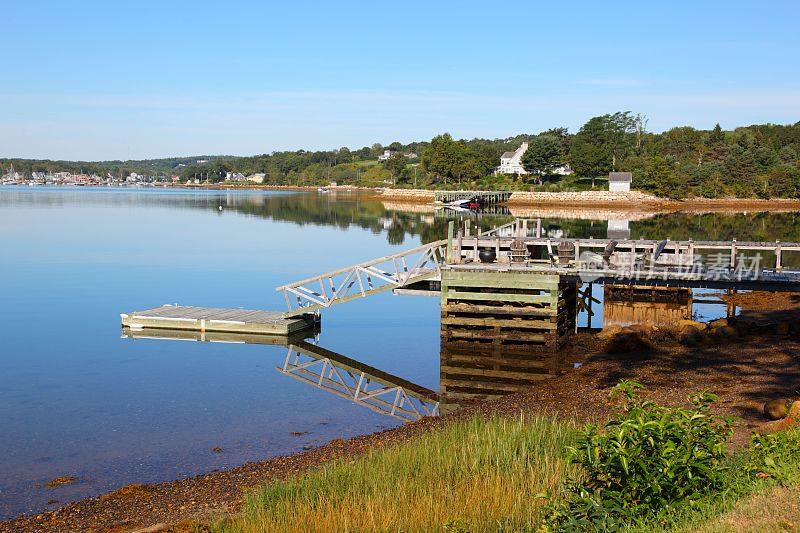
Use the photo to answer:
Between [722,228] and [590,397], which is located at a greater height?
[722,228]

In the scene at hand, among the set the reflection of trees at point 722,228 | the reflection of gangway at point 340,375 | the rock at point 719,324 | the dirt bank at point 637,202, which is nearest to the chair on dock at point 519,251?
the rock at point 719,324

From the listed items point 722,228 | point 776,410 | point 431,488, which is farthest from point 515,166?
point 431,488

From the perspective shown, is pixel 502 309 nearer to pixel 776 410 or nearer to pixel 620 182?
pixel 776 410

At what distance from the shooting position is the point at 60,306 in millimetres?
33406

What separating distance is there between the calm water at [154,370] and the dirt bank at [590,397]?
104cm

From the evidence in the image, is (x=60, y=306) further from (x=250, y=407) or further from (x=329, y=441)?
(x=329, y=441)

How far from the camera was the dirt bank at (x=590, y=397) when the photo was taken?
41.0ft

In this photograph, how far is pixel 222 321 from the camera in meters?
27.5

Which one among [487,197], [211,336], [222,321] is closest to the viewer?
[211,336]

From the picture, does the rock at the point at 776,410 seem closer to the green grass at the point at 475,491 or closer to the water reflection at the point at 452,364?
the green grass at the point at 475,491

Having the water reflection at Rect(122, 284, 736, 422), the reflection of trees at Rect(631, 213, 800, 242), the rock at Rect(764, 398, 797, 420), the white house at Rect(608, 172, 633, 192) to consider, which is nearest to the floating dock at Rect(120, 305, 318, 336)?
the water reflection at Rect(122, 284, 736, 422)

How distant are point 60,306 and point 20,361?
9856 millimetres

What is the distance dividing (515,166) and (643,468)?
164234mm

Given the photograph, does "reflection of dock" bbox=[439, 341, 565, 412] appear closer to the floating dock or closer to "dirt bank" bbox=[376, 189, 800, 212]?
the floating dock
